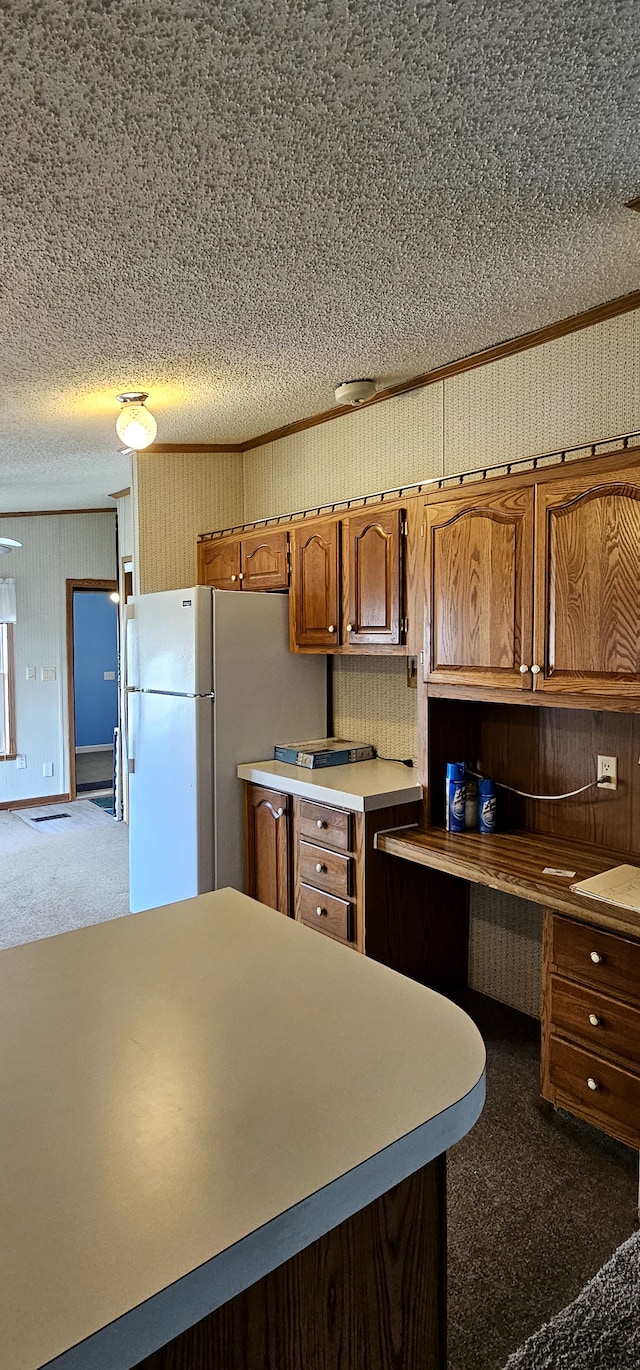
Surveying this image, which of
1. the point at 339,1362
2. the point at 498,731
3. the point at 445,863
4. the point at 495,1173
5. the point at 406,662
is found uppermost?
the point at 406,662

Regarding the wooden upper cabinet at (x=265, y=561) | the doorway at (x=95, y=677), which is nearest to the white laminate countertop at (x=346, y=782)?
the wooden upper cabinet at (x=265, y=561)

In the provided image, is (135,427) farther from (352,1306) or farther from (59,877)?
(59,877)

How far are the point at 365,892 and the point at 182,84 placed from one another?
2367 millimetres

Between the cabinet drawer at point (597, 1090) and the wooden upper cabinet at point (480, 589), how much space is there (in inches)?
42.5

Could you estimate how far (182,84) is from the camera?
1.35 metres

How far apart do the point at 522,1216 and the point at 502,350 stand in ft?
8.98

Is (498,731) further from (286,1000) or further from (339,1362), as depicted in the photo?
(339,1362)

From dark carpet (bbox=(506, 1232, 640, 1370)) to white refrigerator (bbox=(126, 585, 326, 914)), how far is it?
6.84 ft

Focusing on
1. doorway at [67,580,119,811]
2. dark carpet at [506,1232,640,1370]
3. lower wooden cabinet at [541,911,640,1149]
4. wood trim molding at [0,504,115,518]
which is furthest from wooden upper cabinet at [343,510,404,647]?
doorway at [67,580,119,811]

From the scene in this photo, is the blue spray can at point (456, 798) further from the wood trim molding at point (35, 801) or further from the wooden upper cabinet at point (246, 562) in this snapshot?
the wood trim molding at point (35, 801)

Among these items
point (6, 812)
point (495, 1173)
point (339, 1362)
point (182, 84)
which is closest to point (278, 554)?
point (182, 84)

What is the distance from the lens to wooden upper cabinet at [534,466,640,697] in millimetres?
2115

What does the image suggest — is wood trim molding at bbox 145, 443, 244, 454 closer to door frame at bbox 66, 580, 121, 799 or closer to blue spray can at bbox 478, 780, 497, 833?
blue spray can at bbox 478, 780, 497, 833

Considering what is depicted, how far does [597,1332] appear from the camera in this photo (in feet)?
5.39
